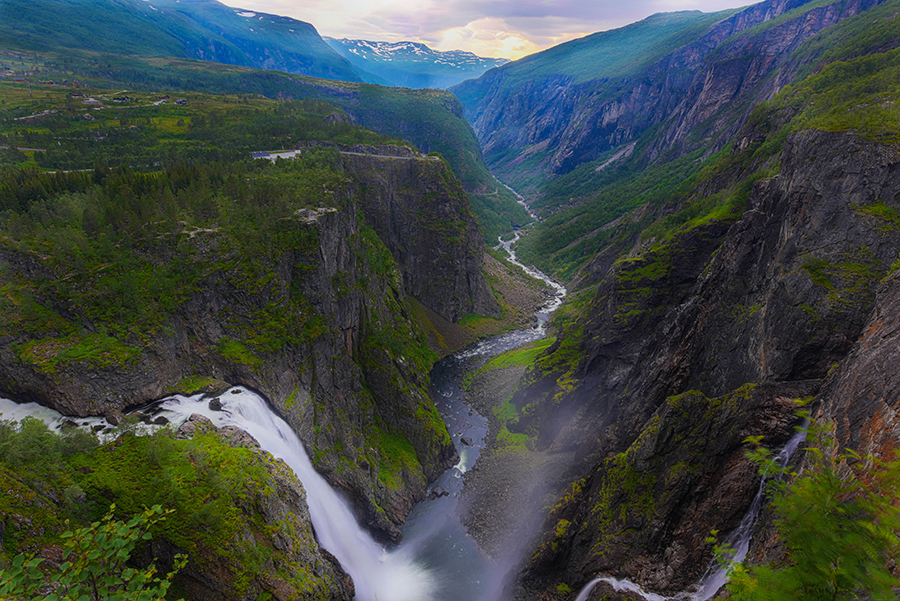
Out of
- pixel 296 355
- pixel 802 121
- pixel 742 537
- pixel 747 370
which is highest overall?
pixel 802 121

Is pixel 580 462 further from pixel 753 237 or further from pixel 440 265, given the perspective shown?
pixel 440 265

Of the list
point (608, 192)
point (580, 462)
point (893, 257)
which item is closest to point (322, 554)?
point (580, 462)

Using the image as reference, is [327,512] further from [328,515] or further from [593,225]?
[593,225]

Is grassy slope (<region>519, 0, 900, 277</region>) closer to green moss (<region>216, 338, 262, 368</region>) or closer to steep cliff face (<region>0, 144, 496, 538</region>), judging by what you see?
steep cliff face (<region>0, 144, 496, 538</region>)

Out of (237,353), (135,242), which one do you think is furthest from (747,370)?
(135,242)

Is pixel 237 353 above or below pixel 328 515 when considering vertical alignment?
above

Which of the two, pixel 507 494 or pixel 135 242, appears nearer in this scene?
pixel 135 242

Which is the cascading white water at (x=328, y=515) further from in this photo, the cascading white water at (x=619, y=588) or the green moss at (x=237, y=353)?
the cascading white water at (x=619, y=588)
